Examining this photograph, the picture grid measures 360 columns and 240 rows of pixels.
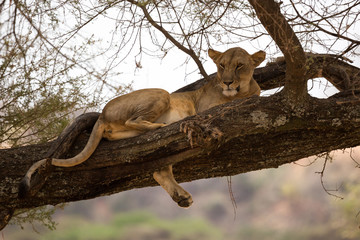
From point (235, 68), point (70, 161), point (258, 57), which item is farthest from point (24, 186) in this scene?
point (258, 57)

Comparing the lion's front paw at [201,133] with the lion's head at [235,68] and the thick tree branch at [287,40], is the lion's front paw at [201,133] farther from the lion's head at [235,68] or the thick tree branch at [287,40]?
the lion's head at [235,68]

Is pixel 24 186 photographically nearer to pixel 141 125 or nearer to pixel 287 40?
pixel 141 125

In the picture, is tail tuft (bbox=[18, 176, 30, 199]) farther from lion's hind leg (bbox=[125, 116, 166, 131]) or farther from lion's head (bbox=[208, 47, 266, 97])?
lion's head (bbox=[208, 47, 266, 97])

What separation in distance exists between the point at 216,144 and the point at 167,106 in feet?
2.65

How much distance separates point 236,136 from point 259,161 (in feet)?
1.42

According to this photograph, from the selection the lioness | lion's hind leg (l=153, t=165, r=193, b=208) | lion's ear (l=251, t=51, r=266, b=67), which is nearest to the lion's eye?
the lioness

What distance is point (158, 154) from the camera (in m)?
3.69

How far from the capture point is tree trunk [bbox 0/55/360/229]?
357 centimetres

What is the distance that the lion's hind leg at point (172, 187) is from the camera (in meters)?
3.75

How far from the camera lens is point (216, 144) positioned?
347cm

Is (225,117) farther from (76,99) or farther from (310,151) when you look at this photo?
(76,99)

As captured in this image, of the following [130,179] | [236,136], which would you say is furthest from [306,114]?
[130,179]

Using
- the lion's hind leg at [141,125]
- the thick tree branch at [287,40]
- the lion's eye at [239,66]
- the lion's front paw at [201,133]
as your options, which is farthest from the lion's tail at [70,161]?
the thick tree branch at [287,40]

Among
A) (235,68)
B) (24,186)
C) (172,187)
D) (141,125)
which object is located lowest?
(24,186)
